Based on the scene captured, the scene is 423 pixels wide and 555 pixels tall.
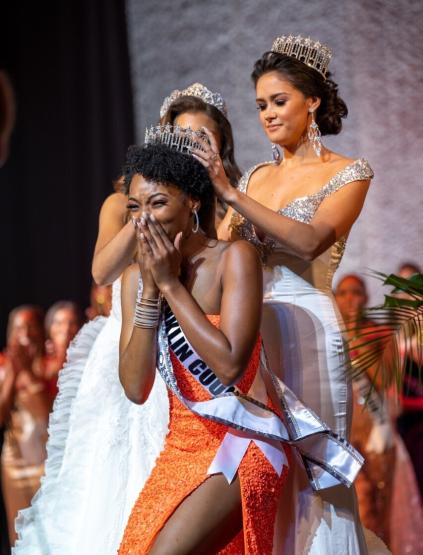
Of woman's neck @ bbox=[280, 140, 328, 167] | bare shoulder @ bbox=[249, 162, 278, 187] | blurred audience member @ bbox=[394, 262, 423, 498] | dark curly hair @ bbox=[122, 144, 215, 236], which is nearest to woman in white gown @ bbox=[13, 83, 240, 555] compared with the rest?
bare shoulder @ bbox=[249, 162, 278, 187]

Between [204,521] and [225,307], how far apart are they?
474 millimetres

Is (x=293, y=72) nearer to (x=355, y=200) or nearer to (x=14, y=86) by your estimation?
(x=355, y=200)

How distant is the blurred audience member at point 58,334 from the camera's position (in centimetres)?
557

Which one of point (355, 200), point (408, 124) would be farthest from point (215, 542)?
point (408, 124)

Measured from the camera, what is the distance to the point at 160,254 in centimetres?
221

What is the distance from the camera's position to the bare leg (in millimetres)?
2107

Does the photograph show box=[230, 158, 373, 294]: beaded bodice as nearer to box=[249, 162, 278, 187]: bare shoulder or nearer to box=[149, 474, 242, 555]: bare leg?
box=[249, 162, 278, 187]: bare shoulder

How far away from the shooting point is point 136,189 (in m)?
2.34

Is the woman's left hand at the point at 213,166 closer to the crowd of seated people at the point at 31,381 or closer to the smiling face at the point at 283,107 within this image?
the smiling face at the point at 283,107

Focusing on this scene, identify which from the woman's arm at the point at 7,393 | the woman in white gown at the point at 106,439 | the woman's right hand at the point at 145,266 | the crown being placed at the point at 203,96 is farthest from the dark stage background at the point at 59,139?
the woman's right hand at the point at 145,266

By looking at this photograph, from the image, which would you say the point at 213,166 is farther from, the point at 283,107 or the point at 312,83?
the point at 312,83

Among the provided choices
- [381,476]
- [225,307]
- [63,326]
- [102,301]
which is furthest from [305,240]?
[63,326]

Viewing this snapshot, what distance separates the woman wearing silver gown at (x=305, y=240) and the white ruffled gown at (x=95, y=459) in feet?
1.92

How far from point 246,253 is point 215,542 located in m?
0.65
